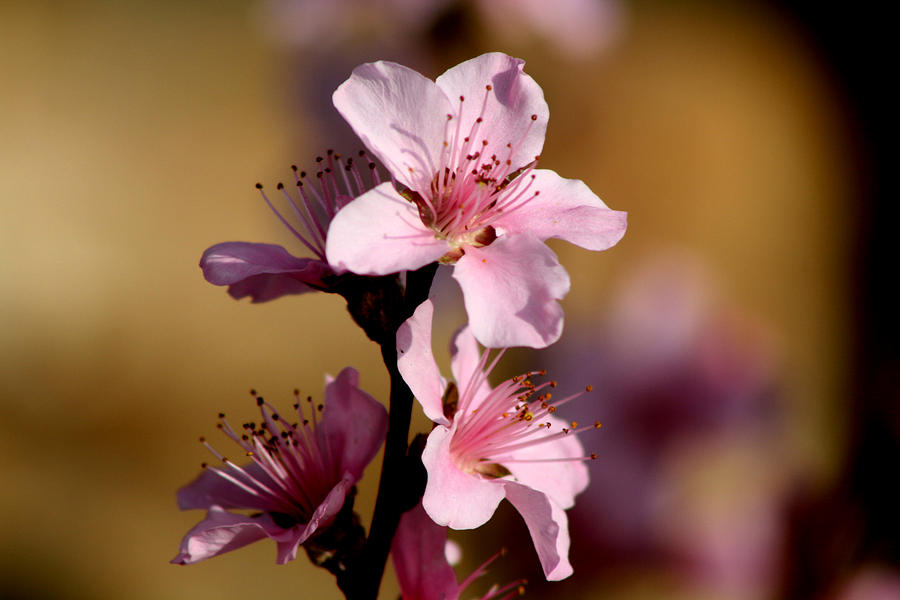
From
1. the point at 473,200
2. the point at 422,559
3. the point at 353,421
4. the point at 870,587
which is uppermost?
the point at 473,200

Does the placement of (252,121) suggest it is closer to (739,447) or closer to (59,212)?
(59,212)

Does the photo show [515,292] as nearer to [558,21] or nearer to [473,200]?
[473,200]

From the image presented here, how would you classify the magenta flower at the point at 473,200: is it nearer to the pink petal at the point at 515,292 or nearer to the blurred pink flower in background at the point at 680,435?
the pink petal at the point at 515,292

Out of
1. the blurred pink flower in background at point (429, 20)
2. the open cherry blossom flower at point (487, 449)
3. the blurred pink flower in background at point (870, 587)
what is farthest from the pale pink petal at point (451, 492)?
the blurred pink flower in background at point (429, 20)

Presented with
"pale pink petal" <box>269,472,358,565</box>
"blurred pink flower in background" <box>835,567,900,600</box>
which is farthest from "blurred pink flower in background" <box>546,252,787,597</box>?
"pale pink petal" <box>269,472,358,565</box>

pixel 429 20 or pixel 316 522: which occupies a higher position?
pixel 429 20

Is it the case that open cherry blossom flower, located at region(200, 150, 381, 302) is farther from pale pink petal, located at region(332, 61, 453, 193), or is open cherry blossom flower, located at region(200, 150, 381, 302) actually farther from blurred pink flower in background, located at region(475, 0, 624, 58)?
blurred pink flower in background, located at region(475, 0, 624, 58)

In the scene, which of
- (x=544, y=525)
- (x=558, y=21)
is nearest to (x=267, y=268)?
(x=544, y=525)

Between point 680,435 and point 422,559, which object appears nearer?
point 422,559
